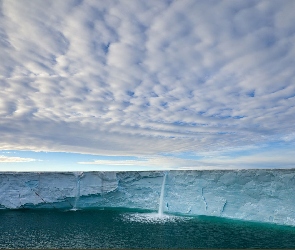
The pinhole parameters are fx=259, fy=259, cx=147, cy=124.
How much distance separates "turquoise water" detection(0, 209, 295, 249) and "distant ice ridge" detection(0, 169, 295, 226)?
113 cm

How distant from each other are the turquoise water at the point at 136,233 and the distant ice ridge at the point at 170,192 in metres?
1.13

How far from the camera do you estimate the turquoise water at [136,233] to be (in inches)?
370

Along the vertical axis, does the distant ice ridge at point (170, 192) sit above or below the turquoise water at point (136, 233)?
above

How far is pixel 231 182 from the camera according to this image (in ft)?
51.0

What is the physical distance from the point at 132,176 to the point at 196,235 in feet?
27.2

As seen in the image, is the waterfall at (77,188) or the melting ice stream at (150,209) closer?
the melting ice stream at (150,209)

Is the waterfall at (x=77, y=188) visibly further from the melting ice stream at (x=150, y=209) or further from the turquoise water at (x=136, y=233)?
the turquoise water at (x=136, y=233)

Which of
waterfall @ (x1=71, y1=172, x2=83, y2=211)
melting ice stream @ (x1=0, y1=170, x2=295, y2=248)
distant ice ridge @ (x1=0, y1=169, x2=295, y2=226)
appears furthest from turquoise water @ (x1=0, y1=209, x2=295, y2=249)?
waterfall @ (x1=71, y1=172, x2=83, y2=211)

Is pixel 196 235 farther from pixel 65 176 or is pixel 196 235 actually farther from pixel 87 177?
pixel 65 176

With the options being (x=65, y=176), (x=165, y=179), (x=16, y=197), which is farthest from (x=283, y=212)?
(x=16, y=197)

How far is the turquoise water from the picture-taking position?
9.39 meters

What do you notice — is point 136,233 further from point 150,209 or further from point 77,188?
point 77,188

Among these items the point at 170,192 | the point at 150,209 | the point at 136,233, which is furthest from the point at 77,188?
the point at 136,233

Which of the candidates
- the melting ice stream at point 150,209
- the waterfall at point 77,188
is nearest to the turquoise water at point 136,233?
the melting ice stream at point 150,209
